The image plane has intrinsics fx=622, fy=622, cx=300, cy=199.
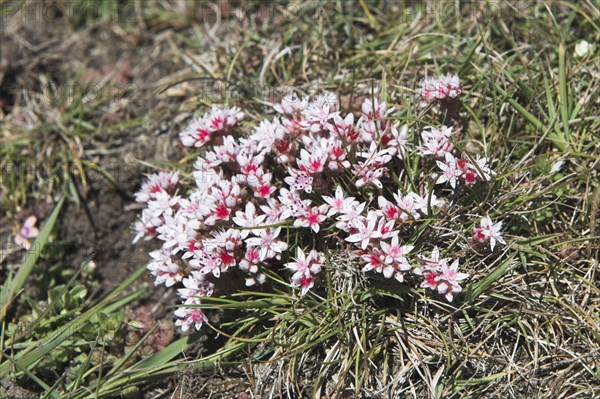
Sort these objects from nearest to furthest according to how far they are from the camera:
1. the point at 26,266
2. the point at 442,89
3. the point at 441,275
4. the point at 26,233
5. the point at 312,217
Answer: the point at 441,275 < the point at 312,217 < the point at 442,89 < the point at 26,266 < the point at 26,233

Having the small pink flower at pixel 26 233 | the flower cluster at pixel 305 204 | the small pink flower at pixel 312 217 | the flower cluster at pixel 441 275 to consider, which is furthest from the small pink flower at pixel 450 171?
the small pink flower at pixel 26 233

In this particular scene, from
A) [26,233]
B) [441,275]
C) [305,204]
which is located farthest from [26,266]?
[441,275]

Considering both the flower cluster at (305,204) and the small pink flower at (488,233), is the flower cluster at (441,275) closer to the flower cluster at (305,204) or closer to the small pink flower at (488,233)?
the flower cluster at (305,204)

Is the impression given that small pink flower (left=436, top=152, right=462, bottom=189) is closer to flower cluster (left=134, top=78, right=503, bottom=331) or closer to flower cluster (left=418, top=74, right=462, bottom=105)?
flower cluster (left=134, top=78, right=503, bottom=331)

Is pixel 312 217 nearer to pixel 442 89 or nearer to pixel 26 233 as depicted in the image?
pixel 442 89

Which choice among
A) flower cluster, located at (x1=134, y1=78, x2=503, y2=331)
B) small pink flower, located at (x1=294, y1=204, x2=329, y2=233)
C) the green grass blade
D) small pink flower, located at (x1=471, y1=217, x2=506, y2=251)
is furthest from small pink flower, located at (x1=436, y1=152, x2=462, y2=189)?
the green grass blade

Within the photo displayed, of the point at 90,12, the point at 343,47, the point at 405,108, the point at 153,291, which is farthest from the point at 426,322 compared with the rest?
the point at 90,12
